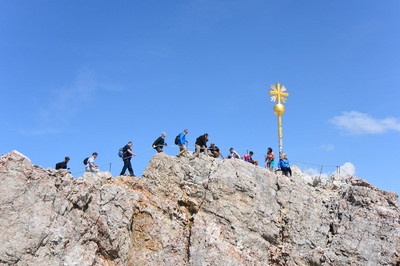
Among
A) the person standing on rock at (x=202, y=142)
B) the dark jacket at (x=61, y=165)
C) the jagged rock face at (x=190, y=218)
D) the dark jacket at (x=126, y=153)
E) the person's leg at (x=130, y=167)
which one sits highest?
the person standing on rock at (x=202, y=142)

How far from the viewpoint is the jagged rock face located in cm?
1927

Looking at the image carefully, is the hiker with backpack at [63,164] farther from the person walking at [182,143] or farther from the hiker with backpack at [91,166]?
the person walking at [182,143]

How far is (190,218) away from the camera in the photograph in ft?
75.0

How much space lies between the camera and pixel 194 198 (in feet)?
77.4

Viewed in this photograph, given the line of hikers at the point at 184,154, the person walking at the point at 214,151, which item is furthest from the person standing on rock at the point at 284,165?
the person walking at the point at 214,151

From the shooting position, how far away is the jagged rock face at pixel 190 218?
1927 cm

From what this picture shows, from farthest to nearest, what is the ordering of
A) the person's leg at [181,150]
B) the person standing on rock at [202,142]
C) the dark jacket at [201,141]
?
the dark jacket at [201,141] < the person standing on rock at [202,142] < the person's leg at [181,150]

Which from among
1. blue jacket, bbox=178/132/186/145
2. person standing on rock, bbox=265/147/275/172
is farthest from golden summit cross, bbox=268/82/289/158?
blue jacket, bbox=178/132/186/145

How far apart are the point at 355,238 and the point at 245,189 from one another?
246 inches

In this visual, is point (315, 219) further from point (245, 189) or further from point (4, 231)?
point (4, 231)

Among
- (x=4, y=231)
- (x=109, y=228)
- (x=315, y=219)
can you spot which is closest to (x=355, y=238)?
(x=315, y=219)

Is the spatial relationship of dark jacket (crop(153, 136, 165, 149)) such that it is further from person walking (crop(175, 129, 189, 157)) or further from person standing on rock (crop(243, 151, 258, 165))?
person standing on rock (crop(243, 151, 258, 165))

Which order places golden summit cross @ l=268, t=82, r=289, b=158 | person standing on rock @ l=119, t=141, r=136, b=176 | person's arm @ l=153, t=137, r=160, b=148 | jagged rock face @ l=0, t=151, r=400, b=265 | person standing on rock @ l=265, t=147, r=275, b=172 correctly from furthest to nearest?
golden summit cross @ l=268, t=82, r=289, b=158, person standing on rock @ l=265, t=147, r=275, b=172, person's arm @ l=153, t=137, r=160, b=148, person standing on rock @ l=119, t=141, r=136, b=176, jagged rock face @ l=0, t=151, r=400, b=265

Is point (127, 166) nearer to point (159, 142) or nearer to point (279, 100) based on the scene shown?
point (159, 142)
